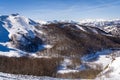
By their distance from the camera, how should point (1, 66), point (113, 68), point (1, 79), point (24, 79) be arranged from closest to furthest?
1. point (1, 79)
2. point (24, 79)
3. point (113, 68)
4. point (1, 66)

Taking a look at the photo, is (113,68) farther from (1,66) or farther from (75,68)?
(75,68)

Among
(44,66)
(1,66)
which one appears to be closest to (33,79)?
(1,66)

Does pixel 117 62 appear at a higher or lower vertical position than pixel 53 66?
higher

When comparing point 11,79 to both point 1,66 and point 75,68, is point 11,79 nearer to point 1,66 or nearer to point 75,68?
point 1,66

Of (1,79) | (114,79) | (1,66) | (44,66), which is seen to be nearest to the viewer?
(1,79)

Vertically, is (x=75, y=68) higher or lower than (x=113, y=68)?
lower

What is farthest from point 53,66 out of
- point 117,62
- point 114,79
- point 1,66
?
point 114,79

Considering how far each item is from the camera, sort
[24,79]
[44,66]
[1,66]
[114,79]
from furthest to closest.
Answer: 1. [44,66]
2. [1,66]
3. [114,79]
4. [24,79]

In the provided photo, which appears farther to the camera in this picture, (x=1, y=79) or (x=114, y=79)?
(x=114, y=79)

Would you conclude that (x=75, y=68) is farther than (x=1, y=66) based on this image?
Yes
